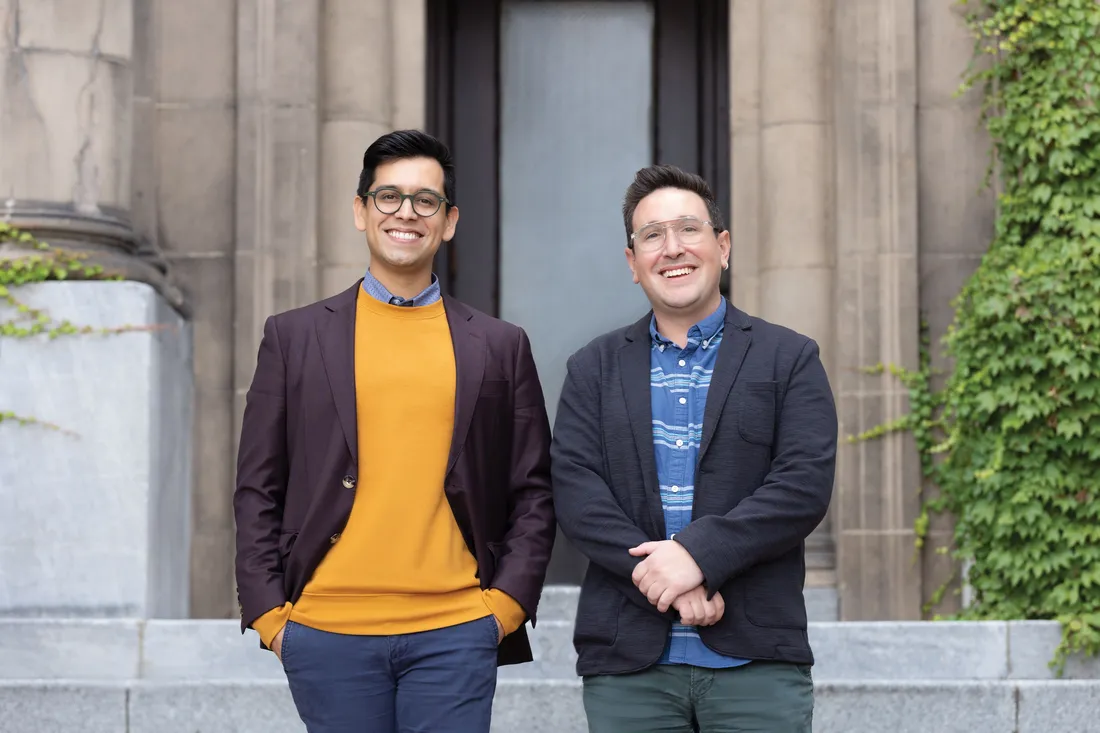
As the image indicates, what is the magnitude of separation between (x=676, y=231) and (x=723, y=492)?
24.0 inches

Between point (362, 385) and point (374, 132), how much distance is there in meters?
4.60

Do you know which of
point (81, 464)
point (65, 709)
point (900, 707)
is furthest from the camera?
point (81, 464)

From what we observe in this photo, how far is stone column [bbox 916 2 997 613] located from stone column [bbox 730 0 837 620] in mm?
502

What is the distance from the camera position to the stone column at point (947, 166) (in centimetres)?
735

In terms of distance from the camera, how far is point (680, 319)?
320 cm

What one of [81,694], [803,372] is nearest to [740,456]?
[803,372]

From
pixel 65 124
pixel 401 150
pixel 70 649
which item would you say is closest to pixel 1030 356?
pixel 401 150

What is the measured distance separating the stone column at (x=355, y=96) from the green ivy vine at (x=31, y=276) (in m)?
1.47

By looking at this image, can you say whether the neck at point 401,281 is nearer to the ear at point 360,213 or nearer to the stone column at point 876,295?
the ear at point 360,213

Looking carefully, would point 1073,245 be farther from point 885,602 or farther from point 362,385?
point 362,385

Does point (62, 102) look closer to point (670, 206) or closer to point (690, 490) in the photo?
point (670, 206)

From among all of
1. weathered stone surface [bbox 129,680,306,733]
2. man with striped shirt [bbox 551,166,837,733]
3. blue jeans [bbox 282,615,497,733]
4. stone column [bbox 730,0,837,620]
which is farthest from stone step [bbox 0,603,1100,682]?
man with striped shirt [bbox 551,166,837,733]

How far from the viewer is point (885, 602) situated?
7.18m

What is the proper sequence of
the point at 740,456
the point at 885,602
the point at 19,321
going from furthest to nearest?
the point at 885,602 → the point at 19,321 → the point at 740,456
